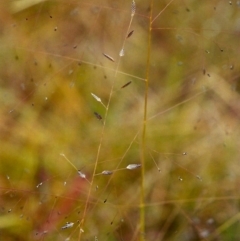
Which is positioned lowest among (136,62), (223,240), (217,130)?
(223,240)

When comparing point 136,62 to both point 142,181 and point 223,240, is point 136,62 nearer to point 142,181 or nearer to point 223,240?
point 142,181

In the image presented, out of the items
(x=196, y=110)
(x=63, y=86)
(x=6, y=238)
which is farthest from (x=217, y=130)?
(x=6, y=238)

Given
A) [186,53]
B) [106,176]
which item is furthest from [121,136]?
[186,53]

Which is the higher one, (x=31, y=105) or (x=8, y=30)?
(x=8, y=30)

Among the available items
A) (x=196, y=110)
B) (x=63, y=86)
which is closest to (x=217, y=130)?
(x=196, y=110)

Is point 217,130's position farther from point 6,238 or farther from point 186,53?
point 6,238

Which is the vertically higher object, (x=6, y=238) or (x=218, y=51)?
(x=218, y=51)
